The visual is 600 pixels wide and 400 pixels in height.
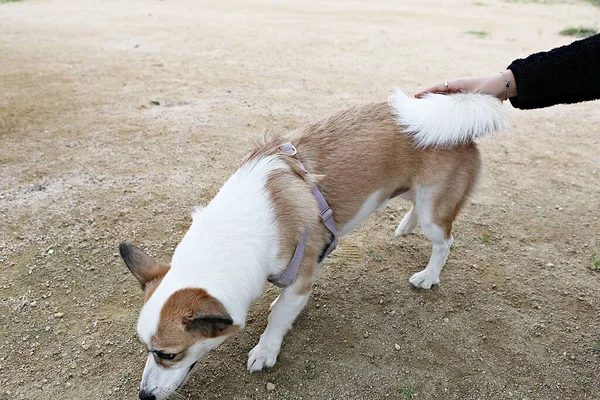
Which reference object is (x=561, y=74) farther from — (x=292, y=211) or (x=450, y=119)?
(x=292, y=211)

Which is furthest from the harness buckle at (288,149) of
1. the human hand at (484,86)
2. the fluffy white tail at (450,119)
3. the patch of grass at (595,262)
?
the patch of grass at (595,262)

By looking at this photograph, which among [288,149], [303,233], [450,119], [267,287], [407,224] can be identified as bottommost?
[267,287]

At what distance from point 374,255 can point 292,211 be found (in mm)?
1253

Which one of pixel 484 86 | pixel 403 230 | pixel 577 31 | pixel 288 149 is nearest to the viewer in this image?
pixel 288 149

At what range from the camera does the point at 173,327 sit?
210 centimetres

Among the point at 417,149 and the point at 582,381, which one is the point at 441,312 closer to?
the point at 582,381

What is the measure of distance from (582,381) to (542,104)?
163 cm

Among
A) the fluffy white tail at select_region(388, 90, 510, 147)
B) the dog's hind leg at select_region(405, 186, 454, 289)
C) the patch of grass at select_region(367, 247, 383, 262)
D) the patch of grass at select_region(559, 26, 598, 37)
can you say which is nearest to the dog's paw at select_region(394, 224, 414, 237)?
the patch of grass at select_region(367, 247, 383, 262)

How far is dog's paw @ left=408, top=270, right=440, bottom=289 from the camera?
326 cm

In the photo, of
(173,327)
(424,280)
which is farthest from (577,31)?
(173,327)

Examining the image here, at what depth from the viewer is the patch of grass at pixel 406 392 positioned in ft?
8.44

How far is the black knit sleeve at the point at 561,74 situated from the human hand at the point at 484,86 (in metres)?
0.04

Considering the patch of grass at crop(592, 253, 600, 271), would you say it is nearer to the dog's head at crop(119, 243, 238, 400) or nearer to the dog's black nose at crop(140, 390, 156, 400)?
the dog's head at crop(119, 243, 238, 400)

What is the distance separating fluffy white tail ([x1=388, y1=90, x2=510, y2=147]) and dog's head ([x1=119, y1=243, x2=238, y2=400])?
60.8 inches
